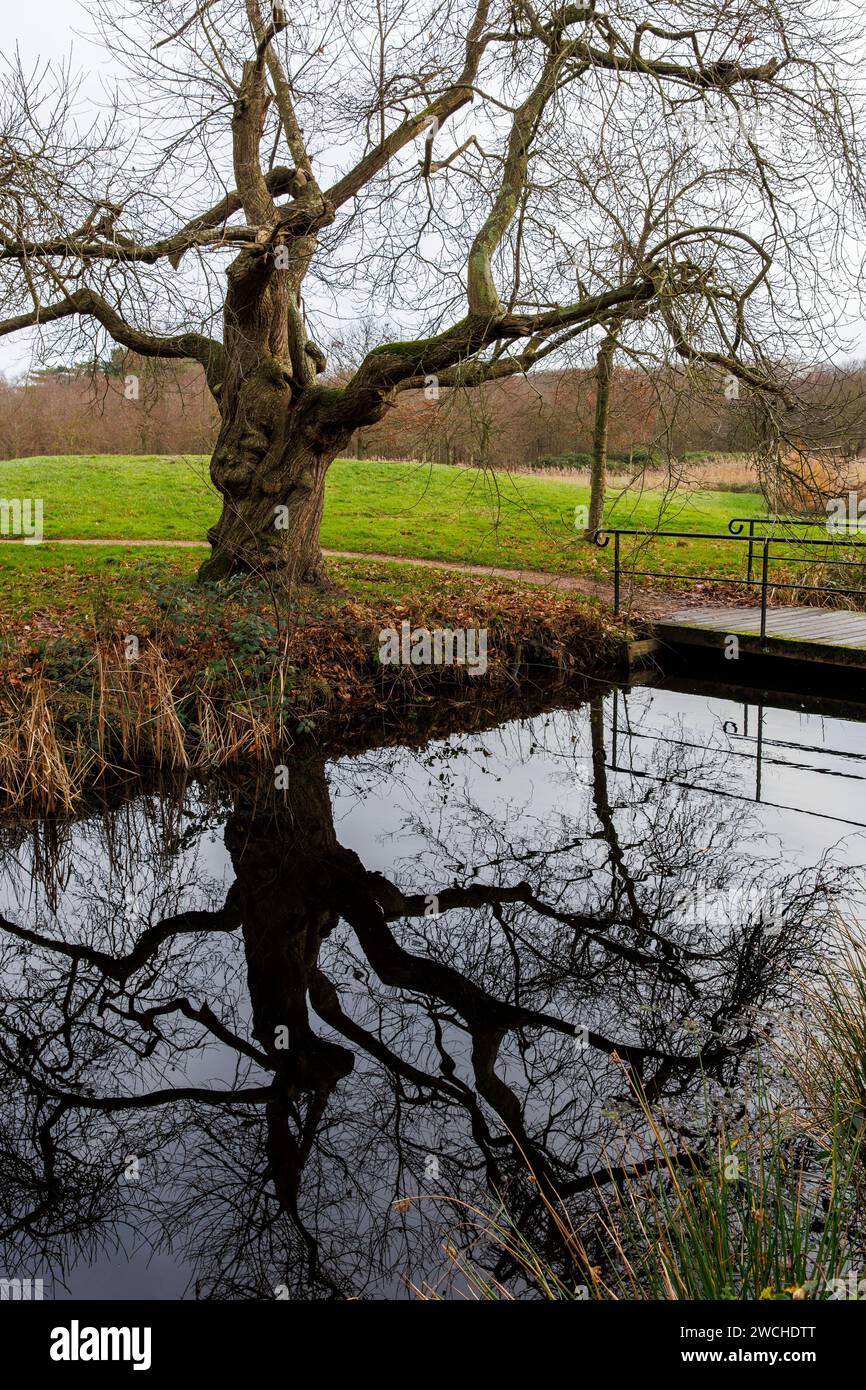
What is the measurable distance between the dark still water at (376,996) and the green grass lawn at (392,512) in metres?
4.06

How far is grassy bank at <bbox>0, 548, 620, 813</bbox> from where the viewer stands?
865cm

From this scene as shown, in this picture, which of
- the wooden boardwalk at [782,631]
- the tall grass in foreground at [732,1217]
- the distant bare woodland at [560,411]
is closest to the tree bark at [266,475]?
the distant bare woodland at [560,411]

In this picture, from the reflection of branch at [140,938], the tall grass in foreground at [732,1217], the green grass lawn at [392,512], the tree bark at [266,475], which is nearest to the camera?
the tall grass in foreground at [732,1217]

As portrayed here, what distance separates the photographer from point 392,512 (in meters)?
21.4

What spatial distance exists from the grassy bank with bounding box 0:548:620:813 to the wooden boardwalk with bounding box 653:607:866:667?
0.88 m

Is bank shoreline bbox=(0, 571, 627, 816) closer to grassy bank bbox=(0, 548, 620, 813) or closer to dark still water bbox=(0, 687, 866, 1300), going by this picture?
grassy bank bbox=(0, 548, 620, 813)

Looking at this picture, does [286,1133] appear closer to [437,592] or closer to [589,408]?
[589,408]

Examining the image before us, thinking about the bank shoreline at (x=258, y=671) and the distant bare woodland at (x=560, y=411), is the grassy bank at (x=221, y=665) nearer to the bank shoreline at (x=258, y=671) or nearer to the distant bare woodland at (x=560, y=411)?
the bank shoreline at (x=258, y=671)

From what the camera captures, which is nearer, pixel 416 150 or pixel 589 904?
pixel 589 904

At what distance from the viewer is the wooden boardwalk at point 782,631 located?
11.3m

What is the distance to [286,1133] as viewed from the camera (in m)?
4.46
